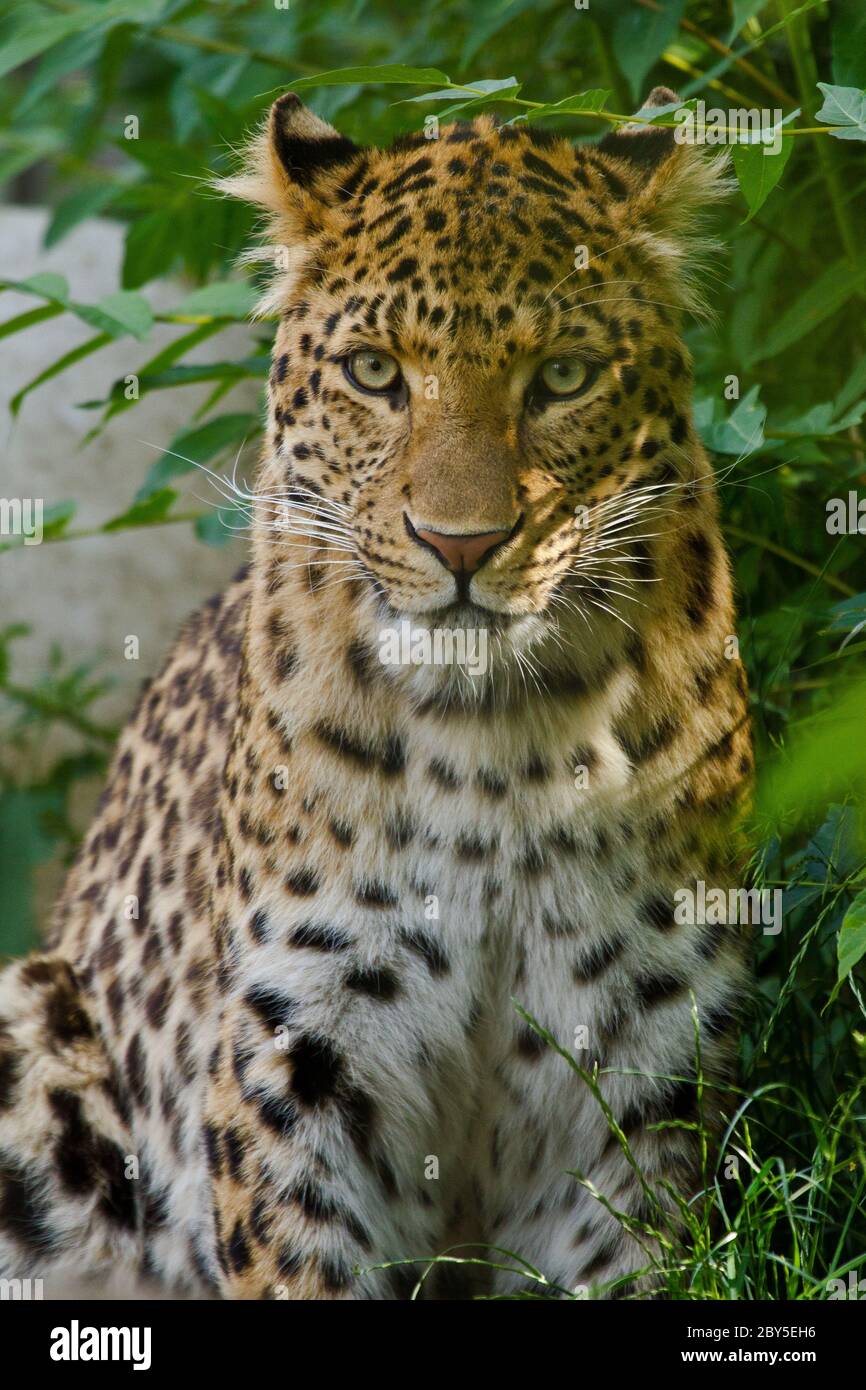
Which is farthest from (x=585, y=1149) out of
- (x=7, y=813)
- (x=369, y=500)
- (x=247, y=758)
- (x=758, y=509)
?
(x=7, y=813)

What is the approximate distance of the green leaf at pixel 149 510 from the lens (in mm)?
4488

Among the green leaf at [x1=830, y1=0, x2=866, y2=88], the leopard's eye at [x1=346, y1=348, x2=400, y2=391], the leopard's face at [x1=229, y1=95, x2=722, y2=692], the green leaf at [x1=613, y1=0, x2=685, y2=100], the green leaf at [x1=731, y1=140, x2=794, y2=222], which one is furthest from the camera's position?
the green leaf at [x1=613, y1=0, x2=685, y2=100]

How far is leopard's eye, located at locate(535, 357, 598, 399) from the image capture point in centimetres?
310

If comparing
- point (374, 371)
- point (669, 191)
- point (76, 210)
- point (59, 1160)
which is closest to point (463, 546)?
point (374, 371)

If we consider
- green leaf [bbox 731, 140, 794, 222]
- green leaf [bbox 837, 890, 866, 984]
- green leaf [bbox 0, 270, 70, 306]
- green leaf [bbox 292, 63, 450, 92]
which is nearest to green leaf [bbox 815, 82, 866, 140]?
green leaf [bbox 731, 140, 794, 222]

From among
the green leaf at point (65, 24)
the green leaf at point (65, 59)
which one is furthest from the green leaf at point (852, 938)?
the green leaf at point (65, 59)

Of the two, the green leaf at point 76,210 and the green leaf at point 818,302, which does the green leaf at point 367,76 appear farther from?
the green leaf at point 76,210

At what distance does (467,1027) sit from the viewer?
3395 millimetres

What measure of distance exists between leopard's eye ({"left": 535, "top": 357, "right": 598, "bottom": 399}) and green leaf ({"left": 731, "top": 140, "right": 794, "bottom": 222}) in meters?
0.46

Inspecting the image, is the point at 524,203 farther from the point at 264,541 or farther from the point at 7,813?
the point at 7,813

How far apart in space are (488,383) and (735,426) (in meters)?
0.71

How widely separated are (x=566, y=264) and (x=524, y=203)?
139 mm

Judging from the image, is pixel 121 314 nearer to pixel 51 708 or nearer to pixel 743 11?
pixel 743 11

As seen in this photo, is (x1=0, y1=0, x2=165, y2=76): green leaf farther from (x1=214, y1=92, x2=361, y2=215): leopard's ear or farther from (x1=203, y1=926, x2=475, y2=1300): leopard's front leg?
(x1=203, y1=926, x2=475, y2=1300): leopard's front leg
